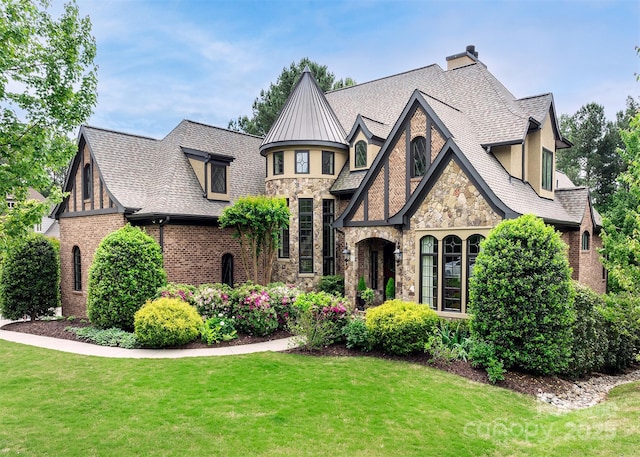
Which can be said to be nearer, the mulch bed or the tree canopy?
the mulch bed

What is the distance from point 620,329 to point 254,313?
9886 millimetres

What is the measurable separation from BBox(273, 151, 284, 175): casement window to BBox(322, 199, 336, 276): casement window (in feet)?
7.61

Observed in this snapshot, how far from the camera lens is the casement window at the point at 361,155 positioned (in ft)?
55.8

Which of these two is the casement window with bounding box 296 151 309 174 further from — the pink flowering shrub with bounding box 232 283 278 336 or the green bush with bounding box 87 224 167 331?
the green bush with bounding box 87 224 167 331

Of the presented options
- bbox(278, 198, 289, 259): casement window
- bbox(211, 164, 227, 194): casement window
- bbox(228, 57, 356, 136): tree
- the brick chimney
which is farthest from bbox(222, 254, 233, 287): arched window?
bbox(228, 57, 356, 136): tree

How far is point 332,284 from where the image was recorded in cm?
1644

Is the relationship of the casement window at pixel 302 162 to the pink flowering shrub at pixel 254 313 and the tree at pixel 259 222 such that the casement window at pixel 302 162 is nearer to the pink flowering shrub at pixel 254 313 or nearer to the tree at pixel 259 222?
the tree at pixel 259 222

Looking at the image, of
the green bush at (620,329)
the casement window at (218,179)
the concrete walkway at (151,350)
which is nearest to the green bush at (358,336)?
the concrete walkway at (151,350)

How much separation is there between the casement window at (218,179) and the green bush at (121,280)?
466 cm

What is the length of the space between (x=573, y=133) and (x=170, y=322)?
37.1 meters

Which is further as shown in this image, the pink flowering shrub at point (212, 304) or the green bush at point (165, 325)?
the pink flowering shrub at point (212, 304)

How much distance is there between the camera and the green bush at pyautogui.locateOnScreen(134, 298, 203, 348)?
1077 centimetres

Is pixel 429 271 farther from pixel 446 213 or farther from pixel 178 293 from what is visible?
pixel 178 293

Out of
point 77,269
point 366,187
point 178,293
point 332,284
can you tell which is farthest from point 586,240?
point 77,269
